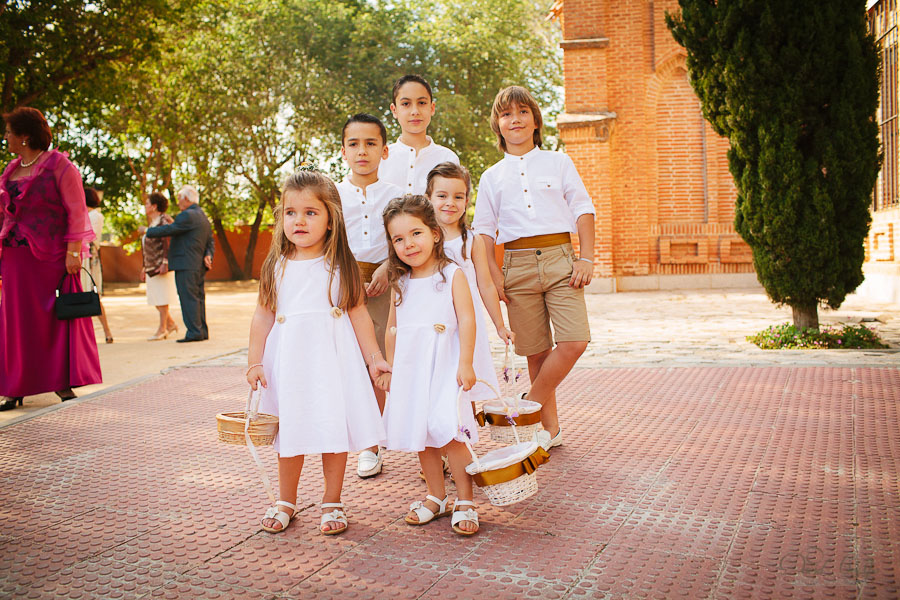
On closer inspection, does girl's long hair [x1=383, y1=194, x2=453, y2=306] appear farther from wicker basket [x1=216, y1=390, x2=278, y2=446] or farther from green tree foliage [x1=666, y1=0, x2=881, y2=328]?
green tree foliage [x1=666, y1=0, x2=881, y2=328]

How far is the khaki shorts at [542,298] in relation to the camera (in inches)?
170

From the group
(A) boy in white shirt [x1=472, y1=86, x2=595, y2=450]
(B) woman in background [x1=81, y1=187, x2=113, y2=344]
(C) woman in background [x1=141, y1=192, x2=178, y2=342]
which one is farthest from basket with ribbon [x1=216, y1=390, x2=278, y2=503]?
(C) woman in background [x1=141, y1=192, x2=178, y2=342]

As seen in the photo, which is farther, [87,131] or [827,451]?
[87,131]

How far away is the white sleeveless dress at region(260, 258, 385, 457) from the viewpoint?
3342mm

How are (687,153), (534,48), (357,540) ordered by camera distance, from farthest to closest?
(534,48)
(687,153)
(357,540)

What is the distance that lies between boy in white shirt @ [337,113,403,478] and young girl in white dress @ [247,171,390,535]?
1.99 feet

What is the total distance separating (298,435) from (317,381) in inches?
9.8

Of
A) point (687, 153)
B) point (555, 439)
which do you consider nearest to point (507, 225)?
point (555, 439)

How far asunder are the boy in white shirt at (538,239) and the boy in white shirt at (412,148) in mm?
363

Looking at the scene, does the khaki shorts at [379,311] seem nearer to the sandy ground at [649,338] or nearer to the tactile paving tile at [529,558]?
the tactile paving tile at [529,558]

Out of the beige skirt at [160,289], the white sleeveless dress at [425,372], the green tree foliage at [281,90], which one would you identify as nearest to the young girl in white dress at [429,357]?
the white sleeveless dress at [425,372]

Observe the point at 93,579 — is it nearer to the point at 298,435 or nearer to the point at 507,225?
the point at 298,435

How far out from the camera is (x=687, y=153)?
1742cm

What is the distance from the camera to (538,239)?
14.6 feet
